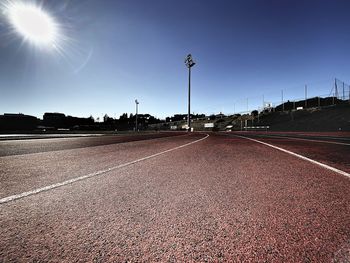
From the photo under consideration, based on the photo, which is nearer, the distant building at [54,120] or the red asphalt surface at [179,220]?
the red asphalt surface at [179,220]

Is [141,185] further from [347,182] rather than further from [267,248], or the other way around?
[347,182]

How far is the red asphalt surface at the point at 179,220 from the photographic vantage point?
1681mm

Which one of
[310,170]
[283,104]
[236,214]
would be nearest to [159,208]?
[236,214]

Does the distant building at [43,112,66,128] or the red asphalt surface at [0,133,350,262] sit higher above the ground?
the distant building at [43,112,66,128]

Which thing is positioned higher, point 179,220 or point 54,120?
point 54,120

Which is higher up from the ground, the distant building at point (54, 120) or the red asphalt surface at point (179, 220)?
the distant building at point (54, 120)

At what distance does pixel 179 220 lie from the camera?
7.48 feet

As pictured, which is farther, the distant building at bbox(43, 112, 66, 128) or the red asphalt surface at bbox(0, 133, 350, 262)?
the distant building at bbox(43, 112, 66, 128)

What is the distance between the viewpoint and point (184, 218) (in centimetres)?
233

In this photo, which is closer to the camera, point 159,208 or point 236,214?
point 236,214

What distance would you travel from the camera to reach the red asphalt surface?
1681mm

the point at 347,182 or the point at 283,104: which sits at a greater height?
the point at 283,104

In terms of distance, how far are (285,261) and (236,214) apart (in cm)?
85

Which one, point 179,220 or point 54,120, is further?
point 54,120
